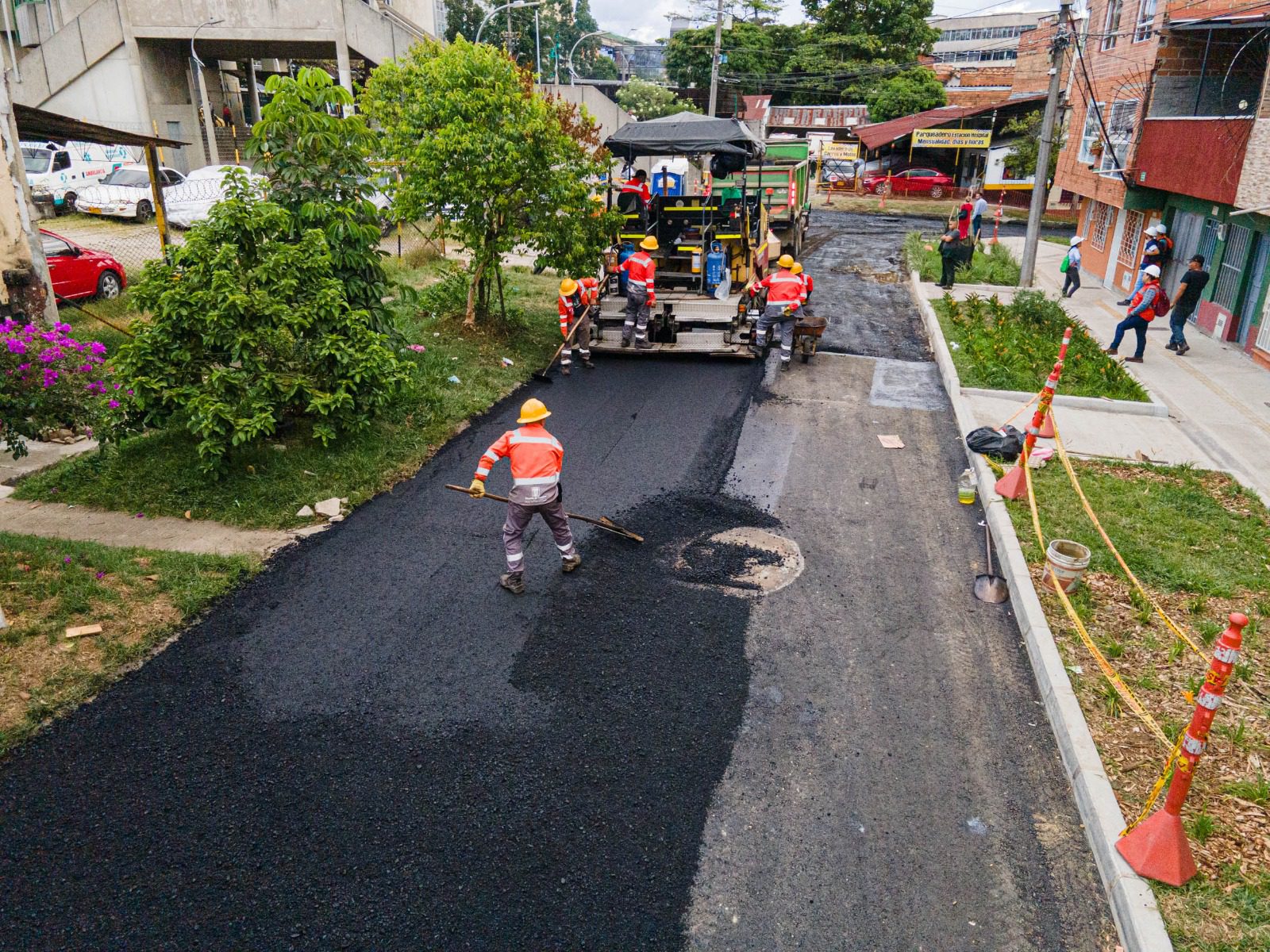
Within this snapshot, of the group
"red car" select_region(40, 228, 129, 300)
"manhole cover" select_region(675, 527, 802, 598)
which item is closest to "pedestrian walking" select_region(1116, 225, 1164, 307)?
"manhole cover" select_region(675, 527, 802, 598)

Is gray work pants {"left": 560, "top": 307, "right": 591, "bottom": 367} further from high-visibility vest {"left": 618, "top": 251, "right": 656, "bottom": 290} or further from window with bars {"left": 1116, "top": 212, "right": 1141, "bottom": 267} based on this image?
window with bars {"left": 1116, "top": 212, "right": 1141, "bottom": 267}

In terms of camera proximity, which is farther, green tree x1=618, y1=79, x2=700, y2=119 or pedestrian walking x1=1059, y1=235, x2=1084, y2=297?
green tree x1=618, y1=79, x2=700, y2=119

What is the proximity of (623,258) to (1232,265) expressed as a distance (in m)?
10.7

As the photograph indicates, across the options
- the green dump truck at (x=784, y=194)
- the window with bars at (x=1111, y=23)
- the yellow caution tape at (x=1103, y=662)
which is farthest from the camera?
the green dump truck at (x=784, y=194)

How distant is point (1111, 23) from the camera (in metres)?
21.0

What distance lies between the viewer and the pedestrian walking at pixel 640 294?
43.3 feet

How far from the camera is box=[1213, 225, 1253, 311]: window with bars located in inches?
582

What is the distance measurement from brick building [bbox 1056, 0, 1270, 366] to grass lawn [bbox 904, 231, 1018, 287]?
2366 mm

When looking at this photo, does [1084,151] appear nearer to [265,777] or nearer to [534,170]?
[534,170]

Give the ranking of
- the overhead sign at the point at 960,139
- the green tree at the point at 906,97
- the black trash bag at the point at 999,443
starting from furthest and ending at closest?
the green tree at the point at 906,97, the overhead sign at the point at 960,139, the black trash bag at the point at 999,443

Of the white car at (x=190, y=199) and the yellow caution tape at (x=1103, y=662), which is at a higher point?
the white car at (x=190, y=199)

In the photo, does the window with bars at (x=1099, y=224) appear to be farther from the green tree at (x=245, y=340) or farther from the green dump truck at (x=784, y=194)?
the green tree at (x=245, y=340)

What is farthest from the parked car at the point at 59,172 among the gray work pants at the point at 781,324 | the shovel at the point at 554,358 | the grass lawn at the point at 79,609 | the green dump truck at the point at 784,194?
the grass lawn at the point at 79,609

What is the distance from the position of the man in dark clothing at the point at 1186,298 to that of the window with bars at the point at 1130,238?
19.4 feet
